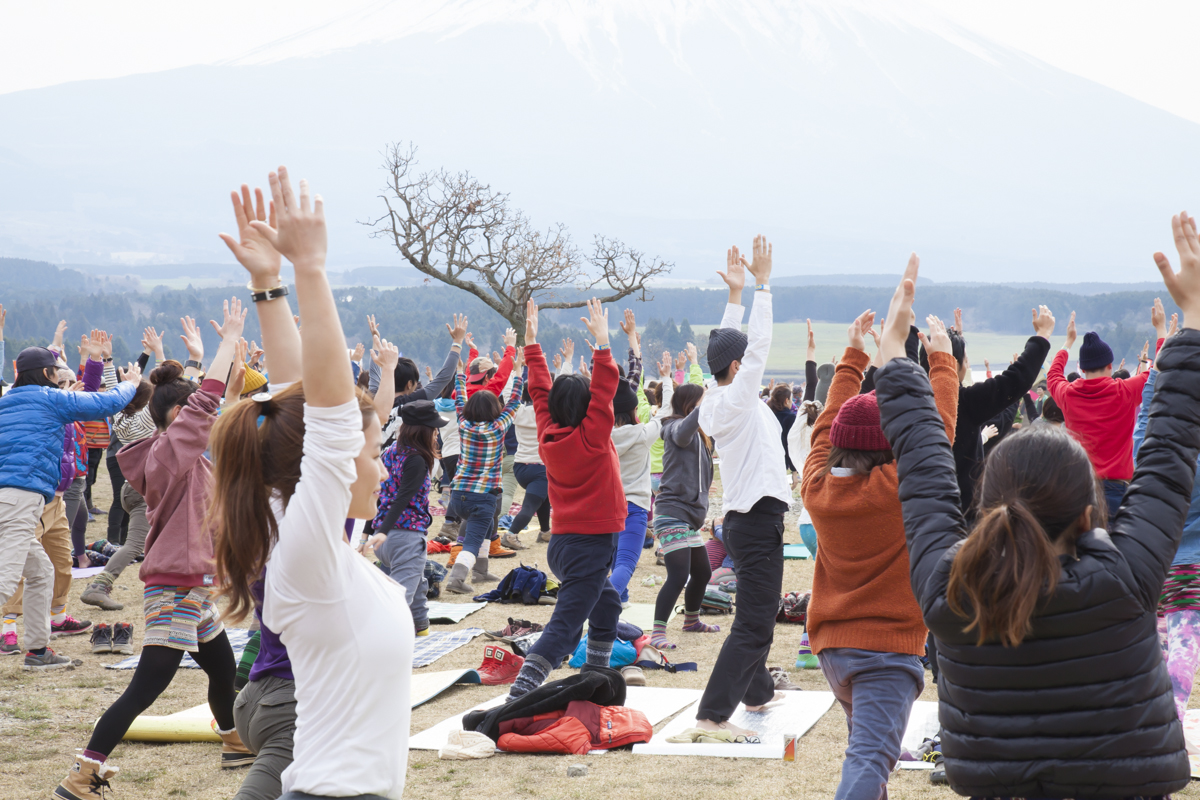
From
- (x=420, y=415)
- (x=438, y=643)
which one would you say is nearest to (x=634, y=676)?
(x=438, y=643)

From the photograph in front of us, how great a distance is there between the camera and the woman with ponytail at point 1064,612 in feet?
6.14

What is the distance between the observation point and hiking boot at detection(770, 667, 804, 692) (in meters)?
5.83

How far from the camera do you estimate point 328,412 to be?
6.22 ft

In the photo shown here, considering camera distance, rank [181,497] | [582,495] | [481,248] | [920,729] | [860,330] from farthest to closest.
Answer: [481,248]
[582,495]
[920,729]
[181,497]
[860,330]

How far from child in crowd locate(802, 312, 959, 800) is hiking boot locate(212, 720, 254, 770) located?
10.3 ft

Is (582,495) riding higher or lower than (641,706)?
higher

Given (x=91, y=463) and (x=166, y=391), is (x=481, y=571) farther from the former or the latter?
(x=91, y=463)

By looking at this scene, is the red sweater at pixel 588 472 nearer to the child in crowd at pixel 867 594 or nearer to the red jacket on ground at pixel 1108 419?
the child in crowd at pixel 867 594

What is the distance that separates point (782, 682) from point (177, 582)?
366 cm

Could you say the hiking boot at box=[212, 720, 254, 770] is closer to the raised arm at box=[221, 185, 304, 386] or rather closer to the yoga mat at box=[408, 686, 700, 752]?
the yoga mat at box=[408, 686, 700, 752]

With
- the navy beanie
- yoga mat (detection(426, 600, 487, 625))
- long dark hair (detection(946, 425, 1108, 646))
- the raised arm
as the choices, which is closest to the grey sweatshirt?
yoga mat (detection(426, 600, 487, 625))

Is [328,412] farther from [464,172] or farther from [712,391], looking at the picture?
[464,172]

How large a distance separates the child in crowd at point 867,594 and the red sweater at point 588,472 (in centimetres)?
228

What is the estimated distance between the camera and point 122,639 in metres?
7.01
